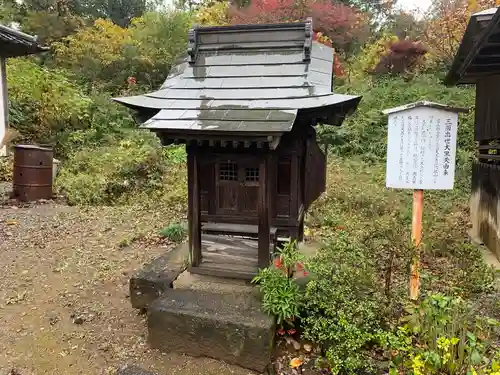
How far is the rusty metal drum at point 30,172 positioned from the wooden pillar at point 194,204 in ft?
24.6

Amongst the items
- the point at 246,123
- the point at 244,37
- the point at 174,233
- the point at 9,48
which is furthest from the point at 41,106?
A: the point at 246,123

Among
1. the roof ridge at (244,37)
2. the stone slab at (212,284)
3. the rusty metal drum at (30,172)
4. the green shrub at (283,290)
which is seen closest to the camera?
the green shrub at (283,290)

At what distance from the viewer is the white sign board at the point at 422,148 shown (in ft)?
15.6

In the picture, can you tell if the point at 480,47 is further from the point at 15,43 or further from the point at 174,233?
the point at 15,43

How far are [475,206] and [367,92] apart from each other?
10653 mm

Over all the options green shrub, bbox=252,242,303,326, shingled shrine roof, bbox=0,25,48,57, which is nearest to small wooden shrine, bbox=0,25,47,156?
shingled shrine roof, bbox=0,25,48,57

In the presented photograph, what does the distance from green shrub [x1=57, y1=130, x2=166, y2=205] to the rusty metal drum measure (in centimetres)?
87

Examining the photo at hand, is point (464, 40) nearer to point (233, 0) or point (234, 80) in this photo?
point (234, 80)

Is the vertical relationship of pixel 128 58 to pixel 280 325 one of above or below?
above

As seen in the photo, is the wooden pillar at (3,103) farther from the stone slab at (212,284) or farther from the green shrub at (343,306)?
the green shrub at (343,306)

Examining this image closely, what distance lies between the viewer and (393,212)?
9.83 m

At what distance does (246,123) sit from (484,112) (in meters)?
6.54

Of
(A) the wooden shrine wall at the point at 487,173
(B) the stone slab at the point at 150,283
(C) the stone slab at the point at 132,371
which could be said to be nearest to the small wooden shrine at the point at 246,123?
(B) the stone slab at the point at 150,283

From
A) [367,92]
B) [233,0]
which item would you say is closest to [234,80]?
[367,92]
